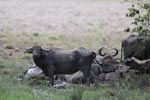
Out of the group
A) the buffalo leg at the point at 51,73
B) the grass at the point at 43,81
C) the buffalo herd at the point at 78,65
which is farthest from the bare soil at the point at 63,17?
the buffalo leg at the point at 51,73

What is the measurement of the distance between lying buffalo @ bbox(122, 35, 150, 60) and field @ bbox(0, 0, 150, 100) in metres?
1.30

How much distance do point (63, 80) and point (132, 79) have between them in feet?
5.31

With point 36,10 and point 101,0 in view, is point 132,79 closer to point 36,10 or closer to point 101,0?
point 36,10

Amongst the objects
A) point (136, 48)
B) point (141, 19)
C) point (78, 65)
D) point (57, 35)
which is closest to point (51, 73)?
point (78, 65)

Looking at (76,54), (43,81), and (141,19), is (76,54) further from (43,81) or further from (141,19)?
(141,19)

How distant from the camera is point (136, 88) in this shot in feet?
37.3

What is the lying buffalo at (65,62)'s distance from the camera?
11.5m

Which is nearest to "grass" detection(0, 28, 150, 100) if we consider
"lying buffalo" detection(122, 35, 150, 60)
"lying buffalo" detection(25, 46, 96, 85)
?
"lying buffalo" detection(25, 46, 96, 85)

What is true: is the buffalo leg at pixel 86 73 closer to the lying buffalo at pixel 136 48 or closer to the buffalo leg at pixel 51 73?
the buffalo leg at pixel 51 73

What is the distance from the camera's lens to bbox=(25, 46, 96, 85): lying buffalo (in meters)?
11.5

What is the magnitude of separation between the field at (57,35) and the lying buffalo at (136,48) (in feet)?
4.26

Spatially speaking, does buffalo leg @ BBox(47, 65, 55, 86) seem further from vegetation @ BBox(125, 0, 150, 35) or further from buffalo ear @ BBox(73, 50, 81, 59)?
vegetation @ BBox(125, 0, 150, 35)

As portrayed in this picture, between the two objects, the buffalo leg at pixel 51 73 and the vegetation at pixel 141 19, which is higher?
the vegetation at pixel 141 19

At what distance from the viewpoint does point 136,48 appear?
13.7 metres
